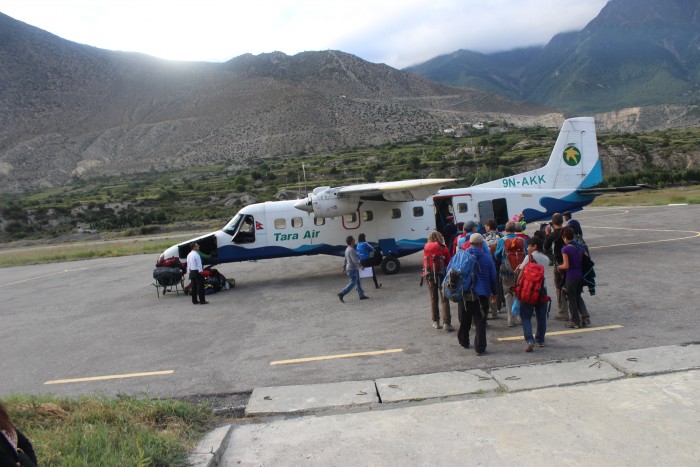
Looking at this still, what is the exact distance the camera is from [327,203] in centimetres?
1534

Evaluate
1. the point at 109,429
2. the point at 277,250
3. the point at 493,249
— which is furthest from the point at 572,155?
the point at 109,429

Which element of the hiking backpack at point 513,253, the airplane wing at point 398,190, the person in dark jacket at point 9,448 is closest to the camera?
the person in dark jacket at point 9,448

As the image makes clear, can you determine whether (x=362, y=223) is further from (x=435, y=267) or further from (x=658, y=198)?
(x=658, y=198)

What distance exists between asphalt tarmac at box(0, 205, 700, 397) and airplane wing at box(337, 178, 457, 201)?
2383 mm

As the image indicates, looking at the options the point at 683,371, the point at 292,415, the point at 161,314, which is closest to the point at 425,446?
the point at 292,415

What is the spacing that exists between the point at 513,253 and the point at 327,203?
7.27m

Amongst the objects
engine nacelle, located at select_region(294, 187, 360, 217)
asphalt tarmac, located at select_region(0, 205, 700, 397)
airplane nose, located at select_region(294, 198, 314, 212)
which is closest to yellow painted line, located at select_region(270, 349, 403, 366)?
asphalt tarmac, located at select_region(0, 205, 700, 397)

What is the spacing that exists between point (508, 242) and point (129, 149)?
380 feet

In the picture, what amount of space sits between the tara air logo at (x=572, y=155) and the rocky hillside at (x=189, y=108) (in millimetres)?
79660

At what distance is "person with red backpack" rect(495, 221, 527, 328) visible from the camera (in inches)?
357

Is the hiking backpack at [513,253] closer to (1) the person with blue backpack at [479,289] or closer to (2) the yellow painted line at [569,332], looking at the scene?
(2) the yellow painted line at [569,332]

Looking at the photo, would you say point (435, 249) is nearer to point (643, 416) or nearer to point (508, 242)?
point (508, 242)

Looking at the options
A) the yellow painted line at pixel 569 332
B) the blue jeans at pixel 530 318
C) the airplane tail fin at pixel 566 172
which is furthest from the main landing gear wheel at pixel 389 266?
the blue jeans at pixel 530 318

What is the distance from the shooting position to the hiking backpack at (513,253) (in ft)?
29.8
